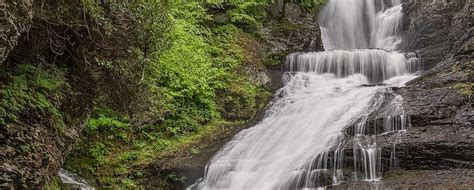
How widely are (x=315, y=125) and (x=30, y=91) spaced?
6.48 m

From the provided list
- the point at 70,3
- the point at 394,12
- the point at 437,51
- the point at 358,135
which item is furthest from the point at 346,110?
the point at 394,12

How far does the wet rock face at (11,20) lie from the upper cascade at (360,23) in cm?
1455

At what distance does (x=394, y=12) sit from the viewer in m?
18.4

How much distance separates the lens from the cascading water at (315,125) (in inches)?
324

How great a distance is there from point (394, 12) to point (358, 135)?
1130 cm

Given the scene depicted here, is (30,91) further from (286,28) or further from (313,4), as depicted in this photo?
(313,4)

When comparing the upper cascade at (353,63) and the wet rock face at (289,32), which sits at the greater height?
the wet rock face at (289,32)

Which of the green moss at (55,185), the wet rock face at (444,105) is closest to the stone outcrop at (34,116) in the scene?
the green moss at (55,185)

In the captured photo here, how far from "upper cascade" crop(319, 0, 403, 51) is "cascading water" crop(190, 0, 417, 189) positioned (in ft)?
0.39

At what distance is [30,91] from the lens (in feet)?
17.9

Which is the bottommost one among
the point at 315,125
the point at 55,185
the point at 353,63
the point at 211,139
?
the point at 211,139

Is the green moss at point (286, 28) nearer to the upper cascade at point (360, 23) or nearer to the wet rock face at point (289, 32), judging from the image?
the wet rock face at point (289, 32)

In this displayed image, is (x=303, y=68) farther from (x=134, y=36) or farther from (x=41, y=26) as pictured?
(x=41, y=26)

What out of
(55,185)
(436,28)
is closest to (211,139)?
(55,185)
